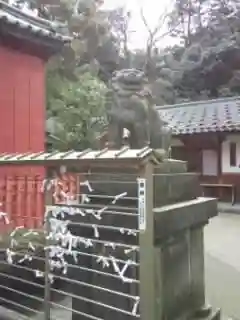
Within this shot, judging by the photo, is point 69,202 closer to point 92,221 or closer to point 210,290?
point 92,221

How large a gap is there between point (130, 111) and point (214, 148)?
44.4ft

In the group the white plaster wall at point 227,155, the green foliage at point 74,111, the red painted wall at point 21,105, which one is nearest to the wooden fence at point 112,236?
the red painted wall at point 21,105

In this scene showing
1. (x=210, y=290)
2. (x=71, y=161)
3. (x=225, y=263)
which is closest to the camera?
(x=71, y=161)

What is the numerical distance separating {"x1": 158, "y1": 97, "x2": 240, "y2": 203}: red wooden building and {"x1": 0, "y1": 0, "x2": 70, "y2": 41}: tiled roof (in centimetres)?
1019

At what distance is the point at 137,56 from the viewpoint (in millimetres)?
30562

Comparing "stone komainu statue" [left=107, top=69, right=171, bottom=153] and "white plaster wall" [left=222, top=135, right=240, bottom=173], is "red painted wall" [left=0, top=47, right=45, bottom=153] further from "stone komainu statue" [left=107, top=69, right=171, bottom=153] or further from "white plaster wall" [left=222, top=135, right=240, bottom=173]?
"white plaster wall" [left=222, top=135, right=240, bottom=173]

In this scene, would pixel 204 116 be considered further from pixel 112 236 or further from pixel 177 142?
pixel 112 236

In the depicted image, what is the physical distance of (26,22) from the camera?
6.16m

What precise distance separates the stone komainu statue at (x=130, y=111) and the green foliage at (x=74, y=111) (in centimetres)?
509

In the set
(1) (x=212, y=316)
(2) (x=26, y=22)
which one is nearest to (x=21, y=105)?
(2) (x=26, y=22)

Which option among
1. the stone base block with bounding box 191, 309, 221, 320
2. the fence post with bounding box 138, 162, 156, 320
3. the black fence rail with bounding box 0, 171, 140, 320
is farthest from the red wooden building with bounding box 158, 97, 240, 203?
the fence post with bounding box 138, 162, 156, 320

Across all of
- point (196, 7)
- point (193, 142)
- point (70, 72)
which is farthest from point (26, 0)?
point (196, 7)

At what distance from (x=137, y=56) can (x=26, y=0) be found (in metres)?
21.7

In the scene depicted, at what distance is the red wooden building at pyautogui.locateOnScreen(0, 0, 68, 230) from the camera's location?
6.01m
